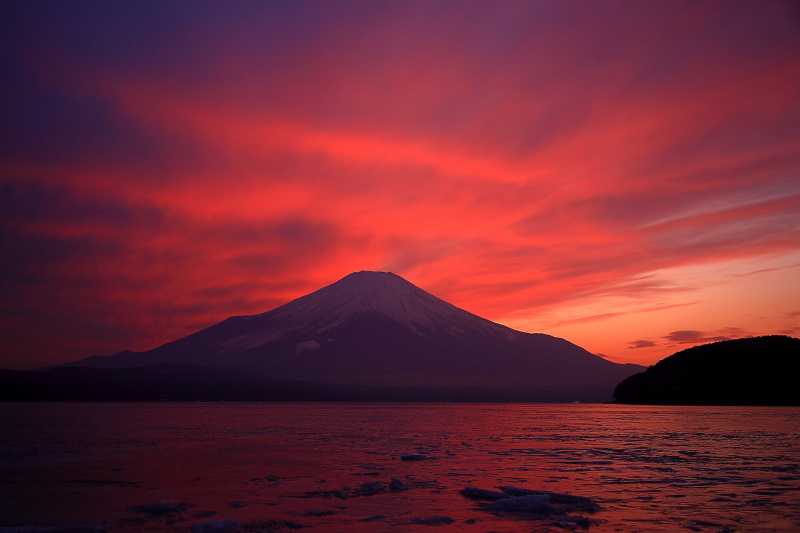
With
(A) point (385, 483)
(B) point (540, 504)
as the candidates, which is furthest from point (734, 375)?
(B) point (540, 504)

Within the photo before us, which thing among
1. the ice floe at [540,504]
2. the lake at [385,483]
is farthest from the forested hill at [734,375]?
the ice floe at [540,504]

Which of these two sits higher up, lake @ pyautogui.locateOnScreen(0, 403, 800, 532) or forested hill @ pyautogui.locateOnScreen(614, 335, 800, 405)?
forested hill @ pyautogui.locateOnScreen(614, 335, 800, 405)

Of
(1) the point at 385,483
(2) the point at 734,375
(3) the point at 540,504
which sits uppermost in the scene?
(2) the point at 734,375

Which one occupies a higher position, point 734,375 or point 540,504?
point 734,375

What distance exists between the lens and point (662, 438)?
143 ft

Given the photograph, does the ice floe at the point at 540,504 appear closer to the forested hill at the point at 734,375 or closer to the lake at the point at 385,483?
the lake at the point at 385,483

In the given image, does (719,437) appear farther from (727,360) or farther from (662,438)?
(727,360)

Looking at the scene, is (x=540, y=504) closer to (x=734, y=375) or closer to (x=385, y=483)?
(x=385, y=483)

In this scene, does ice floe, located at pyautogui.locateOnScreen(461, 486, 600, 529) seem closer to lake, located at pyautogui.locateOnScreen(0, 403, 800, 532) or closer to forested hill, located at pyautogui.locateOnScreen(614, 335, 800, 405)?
lake, located at pyautogui.locateOnScreen(0, 403, 800, 532)

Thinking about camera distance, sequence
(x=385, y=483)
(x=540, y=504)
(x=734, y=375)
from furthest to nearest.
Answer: (x=734, y=375), (x=385, y=483), (x=540, y=504)

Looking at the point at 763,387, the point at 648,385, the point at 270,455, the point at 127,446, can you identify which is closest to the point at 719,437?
the point at 270,455

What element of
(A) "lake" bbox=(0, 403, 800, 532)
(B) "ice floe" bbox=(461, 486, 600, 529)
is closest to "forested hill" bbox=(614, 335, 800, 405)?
(A) "lake" bbox=(0, 403, 800, 532)

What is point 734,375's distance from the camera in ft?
444

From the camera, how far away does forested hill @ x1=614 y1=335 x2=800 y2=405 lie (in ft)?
426
